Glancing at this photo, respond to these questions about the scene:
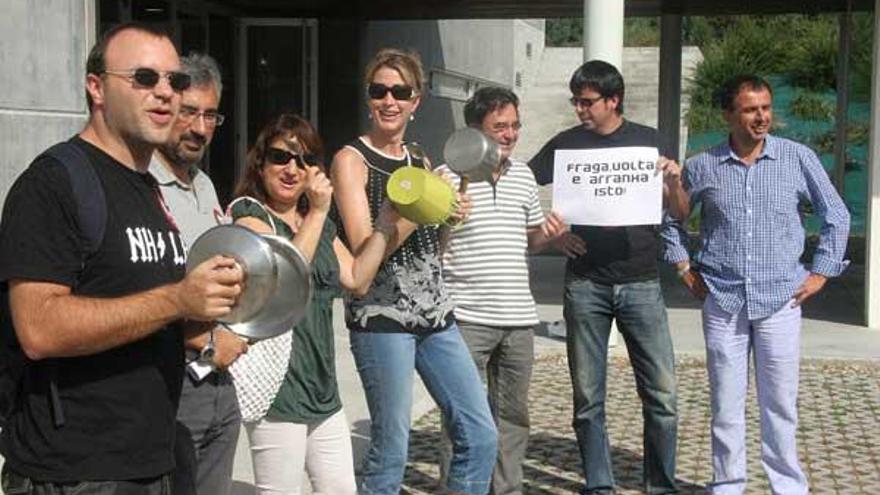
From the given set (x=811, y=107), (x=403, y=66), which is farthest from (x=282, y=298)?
A: (x=811, y=107)

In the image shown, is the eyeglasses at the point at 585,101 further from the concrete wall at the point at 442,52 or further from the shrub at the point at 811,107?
the shrub at the point at 811,107

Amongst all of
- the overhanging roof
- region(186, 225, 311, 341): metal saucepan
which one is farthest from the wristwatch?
the overhanging roof

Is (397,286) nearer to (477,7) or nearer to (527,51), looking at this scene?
(477,7)

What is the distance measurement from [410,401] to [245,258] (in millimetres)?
1948

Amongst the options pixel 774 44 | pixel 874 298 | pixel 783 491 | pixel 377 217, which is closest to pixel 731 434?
pixel 783 491

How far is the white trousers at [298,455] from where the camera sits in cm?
411

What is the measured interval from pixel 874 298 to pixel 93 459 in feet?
31.6

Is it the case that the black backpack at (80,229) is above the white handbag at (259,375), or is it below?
above

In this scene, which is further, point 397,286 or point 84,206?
point 397,286

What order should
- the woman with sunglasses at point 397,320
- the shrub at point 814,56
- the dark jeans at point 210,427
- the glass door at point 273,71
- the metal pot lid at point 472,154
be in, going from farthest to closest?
the shrub at point 814,56 → the glass door at point 273,71 → the metal pot lid at point 472,154 → the woman with sunglasses at point 397,320 → the dark jeans at point 210,427

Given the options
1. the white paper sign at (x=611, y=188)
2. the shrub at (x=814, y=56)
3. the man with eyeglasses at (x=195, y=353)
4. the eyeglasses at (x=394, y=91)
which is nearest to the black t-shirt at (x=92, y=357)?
the man with eyeglasses at (x=195, y=353)

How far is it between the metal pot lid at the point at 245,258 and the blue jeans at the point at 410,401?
5.74 ft

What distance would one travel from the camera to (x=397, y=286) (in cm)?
452

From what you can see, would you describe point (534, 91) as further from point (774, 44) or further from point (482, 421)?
point (482, 421)
